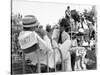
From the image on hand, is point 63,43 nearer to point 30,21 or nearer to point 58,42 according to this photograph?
point 58,42

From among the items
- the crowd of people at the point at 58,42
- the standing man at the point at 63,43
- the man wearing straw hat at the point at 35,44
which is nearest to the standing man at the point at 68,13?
the crowd of people at the point at 58,42

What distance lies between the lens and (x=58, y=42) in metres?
1.95

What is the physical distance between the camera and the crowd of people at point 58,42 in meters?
1.84

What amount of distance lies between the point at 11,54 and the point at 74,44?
0.61 m

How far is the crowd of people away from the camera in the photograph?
1.84 m

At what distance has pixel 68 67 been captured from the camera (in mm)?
1972

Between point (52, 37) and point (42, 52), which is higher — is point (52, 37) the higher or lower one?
the higher one

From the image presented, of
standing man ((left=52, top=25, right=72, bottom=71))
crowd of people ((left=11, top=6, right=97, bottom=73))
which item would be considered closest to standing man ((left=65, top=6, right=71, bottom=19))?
crowd of people ((left=11, top=6, right=97, bottom=73))

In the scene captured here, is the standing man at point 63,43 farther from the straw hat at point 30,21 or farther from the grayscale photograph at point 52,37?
the straw hat at point 30,21

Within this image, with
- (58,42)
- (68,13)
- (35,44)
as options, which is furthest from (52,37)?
(68,13)

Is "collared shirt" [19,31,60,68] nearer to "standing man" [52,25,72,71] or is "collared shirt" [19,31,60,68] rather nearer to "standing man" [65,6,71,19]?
"standing man" [52,25,72,71]

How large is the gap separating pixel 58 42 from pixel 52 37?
76mm

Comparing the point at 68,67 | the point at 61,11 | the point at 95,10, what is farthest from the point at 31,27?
the point at 95,10

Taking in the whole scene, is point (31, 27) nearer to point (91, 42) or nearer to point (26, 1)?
point (26, 1)
